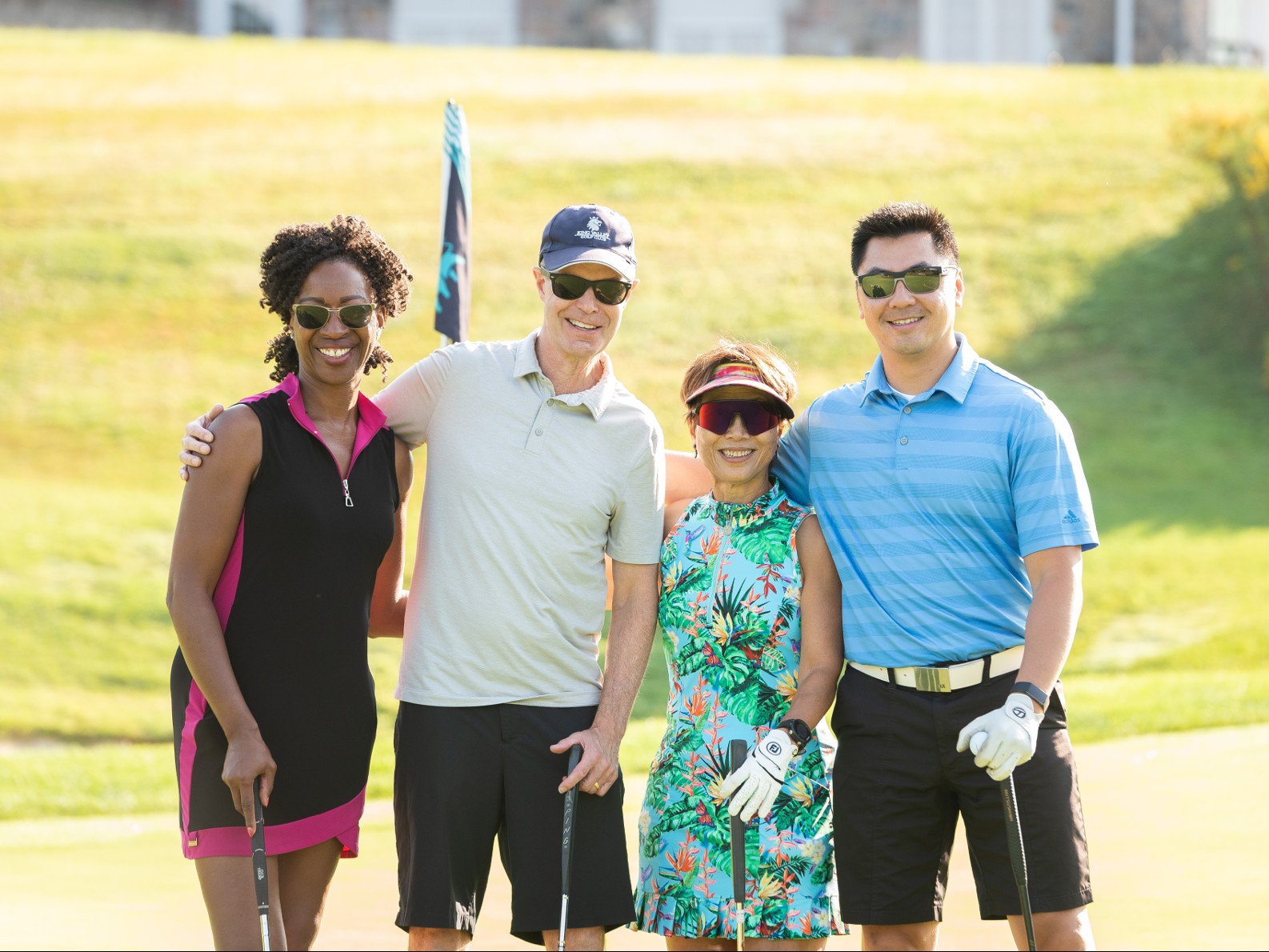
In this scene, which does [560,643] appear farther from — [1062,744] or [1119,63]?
[1119,63]

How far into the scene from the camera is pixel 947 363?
3.82m

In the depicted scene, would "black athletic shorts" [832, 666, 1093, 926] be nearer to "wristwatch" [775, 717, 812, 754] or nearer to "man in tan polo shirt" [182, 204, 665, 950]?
"wristwatch" [775, 717, 812, 754]

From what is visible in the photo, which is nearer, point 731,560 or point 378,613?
point 731,560

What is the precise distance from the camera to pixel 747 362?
12.6 ft

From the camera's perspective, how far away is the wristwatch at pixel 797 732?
3.53 meters

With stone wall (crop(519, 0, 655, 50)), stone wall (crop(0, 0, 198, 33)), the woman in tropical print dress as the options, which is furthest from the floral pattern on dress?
stone wall (crop(0, 0, 198, 33))

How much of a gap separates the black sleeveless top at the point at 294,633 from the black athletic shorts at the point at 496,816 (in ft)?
0.66

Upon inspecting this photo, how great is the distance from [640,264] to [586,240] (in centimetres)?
1458

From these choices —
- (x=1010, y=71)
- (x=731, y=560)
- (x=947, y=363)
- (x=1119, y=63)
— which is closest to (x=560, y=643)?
(x=731, y=560)

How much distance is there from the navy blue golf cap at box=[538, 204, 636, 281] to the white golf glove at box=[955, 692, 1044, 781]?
4.67 feet

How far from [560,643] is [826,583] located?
687mm

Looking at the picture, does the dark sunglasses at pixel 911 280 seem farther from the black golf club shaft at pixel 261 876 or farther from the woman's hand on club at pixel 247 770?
the black golf club shaft at pixel 261 876

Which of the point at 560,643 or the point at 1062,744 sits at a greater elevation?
the point at 560,643

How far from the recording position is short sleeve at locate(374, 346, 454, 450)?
380cm
